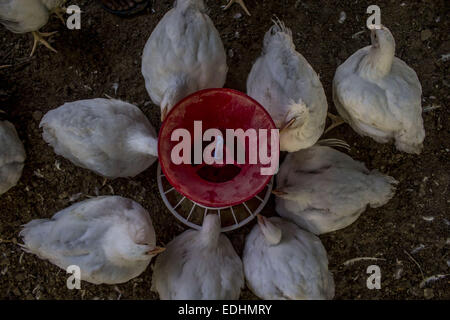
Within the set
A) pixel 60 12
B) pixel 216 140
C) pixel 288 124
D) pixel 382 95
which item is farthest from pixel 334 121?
pixel 60 12

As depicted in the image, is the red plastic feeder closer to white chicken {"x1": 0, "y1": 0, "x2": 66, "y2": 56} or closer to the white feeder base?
the white feeder base

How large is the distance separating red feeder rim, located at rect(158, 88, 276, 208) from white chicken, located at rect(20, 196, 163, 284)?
10.3 inches

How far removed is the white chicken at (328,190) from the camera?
1.63 metres

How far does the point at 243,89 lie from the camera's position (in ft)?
6.50

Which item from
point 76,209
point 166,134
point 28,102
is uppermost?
point 166,134

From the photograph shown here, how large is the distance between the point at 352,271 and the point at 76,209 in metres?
1.17

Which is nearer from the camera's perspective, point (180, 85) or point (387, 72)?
point (180, 85)

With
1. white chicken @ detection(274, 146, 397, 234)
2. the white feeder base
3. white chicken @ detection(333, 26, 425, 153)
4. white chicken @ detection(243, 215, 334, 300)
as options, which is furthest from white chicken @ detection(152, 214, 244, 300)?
white chicken @ detection(333, 26, 425, 153)

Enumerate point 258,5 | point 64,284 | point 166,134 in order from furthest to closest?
point 258,5 < point 64,284 < point 166,134

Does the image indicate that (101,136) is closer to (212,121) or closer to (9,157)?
(212,121)

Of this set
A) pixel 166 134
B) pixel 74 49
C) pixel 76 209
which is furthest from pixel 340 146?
pixel 74 49

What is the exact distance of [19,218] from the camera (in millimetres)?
1892

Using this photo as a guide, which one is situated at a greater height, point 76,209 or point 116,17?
point 116,17

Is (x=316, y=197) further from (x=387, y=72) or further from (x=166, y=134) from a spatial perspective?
(x=166, y=134)
